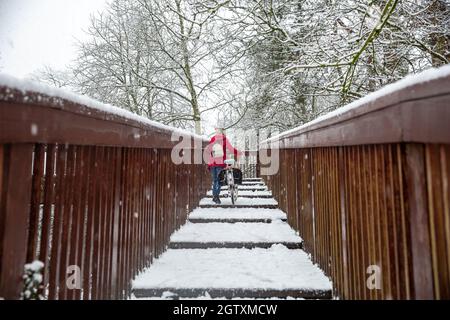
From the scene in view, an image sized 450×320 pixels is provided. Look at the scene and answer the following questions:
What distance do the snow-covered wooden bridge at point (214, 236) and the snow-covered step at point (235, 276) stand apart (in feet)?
0.04

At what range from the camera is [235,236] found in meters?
3.70

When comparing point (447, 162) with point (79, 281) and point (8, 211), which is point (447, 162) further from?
point (79, 281)

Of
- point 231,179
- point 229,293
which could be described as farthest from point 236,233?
point 231,179

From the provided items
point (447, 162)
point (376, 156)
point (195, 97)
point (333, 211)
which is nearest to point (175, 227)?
point (333, 211)

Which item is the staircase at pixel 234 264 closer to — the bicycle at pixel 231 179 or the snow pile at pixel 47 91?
the bicycle at pixel 231 179

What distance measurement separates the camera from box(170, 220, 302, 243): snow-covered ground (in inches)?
141

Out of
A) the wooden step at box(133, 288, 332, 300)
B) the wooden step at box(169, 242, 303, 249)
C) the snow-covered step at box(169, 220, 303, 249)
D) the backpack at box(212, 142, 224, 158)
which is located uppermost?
the backpack at box(212, 142, 224, 158)

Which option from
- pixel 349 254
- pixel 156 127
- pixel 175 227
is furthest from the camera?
pixel 175 227

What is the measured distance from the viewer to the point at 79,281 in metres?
1.75

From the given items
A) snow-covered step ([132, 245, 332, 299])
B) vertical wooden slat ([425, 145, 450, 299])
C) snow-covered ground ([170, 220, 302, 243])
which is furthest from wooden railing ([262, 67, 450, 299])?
snow-covered ground ([170, 220, 302, 243])

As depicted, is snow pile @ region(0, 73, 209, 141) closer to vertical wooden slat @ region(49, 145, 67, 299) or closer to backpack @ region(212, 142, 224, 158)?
vertical wooden slat @ region(49, 145, 67, 299)

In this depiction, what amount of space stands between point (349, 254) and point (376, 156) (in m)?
0.85

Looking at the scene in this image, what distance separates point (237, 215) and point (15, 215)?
144 inches

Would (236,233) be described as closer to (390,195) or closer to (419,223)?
(390,195)
